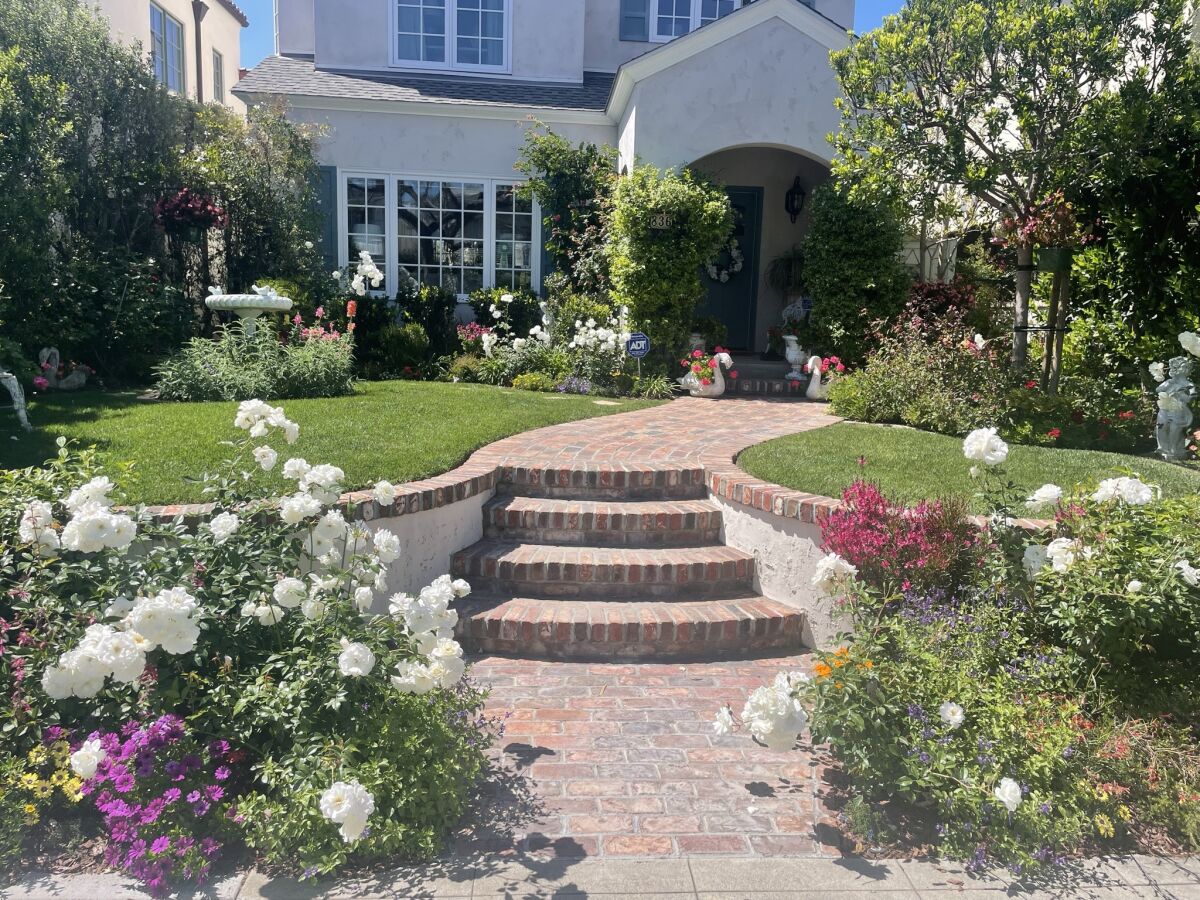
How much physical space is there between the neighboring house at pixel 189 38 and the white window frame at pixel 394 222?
4176 millimetres

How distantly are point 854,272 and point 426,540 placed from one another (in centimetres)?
742

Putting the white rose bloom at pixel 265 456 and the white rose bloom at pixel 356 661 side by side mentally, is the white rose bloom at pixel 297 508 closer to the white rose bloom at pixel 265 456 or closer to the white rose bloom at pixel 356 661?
the white rose bloom at pixel 265 456

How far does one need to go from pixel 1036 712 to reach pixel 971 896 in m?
0.86

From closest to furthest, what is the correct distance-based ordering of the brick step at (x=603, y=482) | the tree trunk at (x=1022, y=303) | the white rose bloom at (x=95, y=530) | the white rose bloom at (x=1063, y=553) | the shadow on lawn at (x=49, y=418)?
the white rose bloom at (x=95, y=530) < the white rose bloom at (x=1063, y=553) < the shadow on lawn at (x=49, y=418) < the brick step at (x=603, y=482) < the tree trunk at (x=1022, y=303)

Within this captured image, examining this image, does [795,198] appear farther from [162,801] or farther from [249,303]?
[162,801]

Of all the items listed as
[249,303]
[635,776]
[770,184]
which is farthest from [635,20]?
[635,776]

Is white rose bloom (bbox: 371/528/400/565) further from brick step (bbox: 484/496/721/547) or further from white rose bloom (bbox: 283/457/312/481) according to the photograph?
brick step (bbox: 484/496/721/547)

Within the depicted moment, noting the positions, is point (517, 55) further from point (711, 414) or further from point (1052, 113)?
point (1052, 113)

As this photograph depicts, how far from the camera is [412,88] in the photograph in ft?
43.4

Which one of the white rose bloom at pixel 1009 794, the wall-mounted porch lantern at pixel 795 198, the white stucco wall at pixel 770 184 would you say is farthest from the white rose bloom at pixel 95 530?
the wall-mounted porch lantern at pixel 795 198

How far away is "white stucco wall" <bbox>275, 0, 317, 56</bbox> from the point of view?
1462 centimetres

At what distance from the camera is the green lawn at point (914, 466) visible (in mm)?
5641

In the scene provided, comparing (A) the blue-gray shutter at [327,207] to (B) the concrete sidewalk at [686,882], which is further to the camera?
(A) the blue-gray shutter at [327,207]

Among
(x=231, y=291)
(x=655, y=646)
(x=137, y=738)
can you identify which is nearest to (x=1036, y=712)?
(x=655, y=646)
